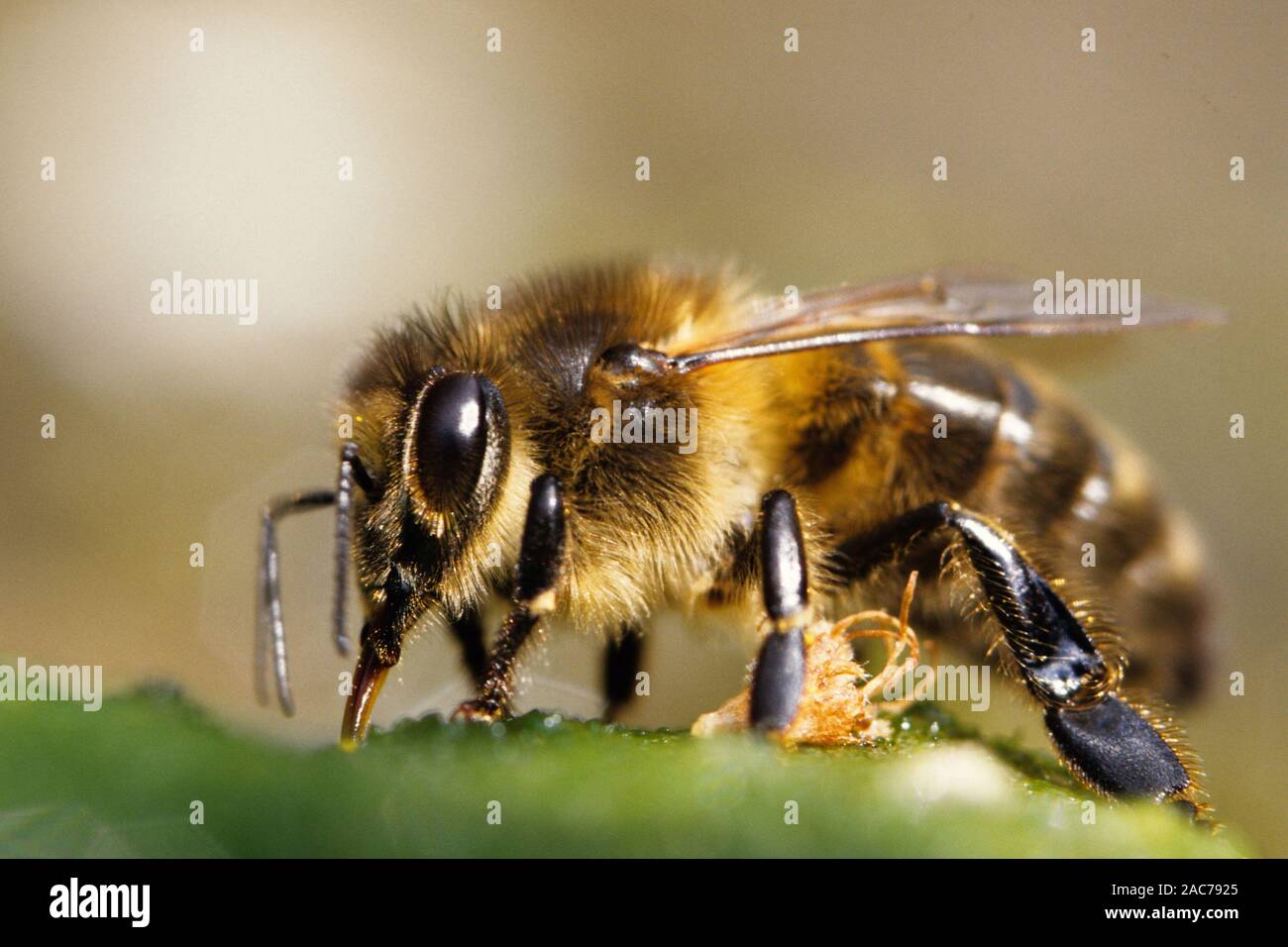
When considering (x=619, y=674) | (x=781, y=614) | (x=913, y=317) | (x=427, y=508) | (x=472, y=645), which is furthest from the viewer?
(x=619, y=674)

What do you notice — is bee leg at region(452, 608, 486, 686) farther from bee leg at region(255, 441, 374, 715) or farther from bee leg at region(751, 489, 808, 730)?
bee leg at region(751, 489, 808, 730)

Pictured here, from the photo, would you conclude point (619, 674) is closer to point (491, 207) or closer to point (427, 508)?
point (427, 508)

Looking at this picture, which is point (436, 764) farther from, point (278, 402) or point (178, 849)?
point (278, 402)

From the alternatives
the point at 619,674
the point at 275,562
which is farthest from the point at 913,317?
the point at 275,562

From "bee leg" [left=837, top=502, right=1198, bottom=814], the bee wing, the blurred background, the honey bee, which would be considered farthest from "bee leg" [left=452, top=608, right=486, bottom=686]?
the blurred background

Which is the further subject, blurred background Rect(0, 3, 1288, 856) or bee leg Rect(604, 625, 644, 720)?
blurred background Rect(0, 3, 1288, 856)

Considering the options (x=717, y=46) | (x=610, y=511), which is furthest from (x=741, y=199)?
(x=610, y=511)

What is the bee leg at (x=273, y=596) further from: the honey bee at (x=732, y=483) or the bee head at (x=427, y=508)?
the bee head at (x=427, y=508)
